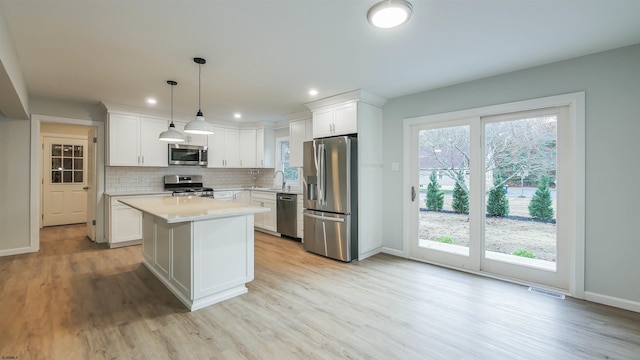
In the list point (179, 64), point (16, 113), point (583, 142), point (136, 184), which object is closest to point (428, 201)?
point (583, 142)

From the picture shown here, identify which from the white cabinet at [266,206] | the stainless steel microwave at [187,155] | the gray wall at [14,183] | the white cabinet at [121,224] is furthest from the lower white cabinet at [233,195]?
the gray wall at [14,183]

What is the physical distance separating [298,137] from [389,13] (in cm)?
348

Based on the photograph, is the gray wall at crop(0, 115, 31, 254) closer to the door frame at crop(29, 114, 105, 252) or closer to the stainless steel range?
the door frame at crop(29, 114, 105, 252)

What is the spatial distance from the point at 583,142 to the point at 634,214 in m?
0.76

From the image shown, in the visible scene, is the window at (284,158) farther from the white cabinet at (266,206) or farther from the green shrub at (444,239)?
the green shrub at (444,239)

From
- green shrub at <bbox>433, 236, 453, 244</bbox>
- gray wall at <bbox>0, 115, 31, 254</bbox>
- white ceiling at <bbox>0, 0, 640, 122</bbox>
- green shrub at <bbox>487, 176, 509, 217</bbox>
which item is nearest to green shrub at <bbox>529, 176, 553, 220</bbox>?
green shrub at <bbox>487, 176, 509, 217</bbox>

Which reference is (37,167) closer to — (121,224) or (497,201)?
(121,224)

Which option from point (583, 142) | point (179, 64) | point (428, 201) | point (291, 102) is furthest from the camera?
point (291, 102)

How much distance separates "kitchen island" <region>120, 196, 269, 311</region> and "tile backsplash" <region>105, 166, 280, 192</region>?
9.04 feet

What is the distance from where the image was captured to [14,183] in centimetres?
423

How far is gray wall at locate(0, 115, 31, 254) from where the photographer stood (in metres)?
4.14

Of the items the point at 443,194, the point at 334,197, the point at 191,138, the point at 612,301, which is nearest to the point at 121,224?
the point at 191,138

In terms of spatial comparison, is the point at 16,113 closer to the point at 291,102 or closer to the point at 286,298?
the point at 291,102

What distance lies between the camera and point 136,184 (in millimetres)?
5270
